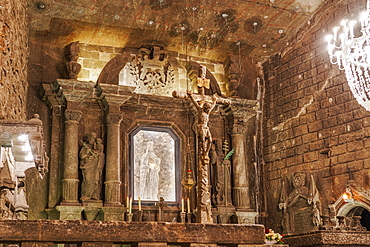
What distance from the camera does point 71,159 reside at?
9414 millimetres

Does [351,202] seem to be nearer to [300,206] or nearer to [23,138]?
[300,206]

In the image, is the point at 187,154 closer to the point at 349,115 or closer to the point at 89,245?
the point at 349,115

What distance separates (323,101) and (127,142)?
4087 millimetres

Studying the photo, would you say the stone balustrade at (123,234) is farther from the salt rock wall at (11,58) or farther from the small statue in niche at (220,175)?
the small statue in niche at (220,175)

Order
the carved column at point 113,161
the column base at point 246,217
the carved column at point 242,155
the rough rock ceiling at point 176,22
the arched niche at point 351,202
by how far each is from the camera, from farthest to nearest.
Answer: the carved column at point 242,155
the column base at point 246,217
the rough rock ceiling at point 176,22
the carved column at point 113,161
the arched niche at point 351,202

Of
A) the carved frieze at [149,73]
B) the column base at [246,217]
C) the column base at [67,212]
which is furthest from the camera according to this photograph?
the carved frieze at [149,73]

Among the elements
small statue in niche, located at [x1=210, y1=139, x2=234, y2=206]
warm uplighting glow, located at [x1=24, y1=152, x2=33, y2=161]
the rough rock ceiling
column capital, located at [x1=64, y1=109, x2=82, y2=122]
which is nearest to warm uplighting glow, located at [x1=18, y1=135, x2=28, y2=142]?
warm uplighting glow, located at [x1=24, y1=152, x2=33, y2=161]

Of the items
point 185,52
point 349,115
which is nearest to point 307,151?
point 349,115

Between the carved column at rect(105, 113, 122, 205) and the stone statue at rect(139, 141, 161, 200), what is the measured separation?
683mm

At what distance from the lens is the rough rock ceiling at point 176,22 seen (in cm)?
975

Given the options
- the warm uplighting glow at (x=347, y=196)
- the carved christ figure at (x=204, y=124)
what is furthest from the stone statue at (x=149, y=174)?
the carved christ figure at (x=204, y=124)

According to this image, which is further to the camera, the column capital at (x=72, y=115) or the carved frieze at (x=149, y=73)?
the carved frieze at (x=149, y=73)

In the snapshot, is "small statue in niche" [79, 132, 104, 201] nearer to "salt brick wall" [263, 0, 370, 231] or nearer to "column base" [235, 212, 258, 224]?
"column base" [235, 212, 258, 224]

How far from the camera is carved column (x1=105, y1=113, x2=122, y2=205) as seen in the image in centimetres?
943
